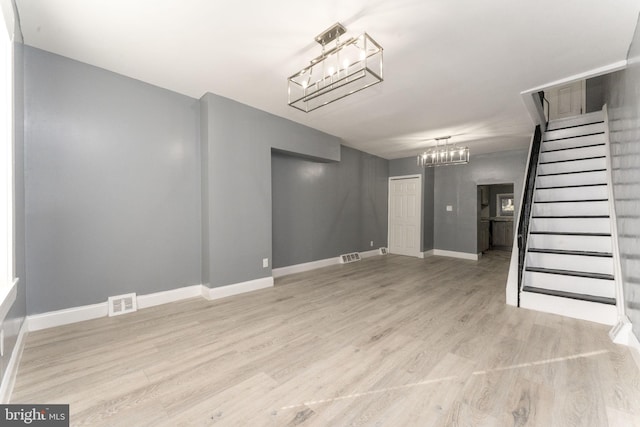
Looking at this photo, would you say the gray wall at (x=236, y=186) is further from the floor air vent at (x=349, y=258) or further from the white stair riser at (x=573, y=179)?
the white stair riser at (x=573, y=179)

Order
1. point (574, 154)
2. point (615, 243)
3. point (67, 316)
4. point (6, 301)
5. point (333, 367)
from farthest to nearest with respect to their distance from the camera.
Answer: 1. point (574, 154)
2. point (615, 243)
3. point (67, 316)
4. point (333, 367)
5. point (6, 301)

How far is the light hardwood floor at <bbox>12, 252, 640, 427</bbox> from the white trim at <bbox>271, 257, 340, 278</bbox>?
1.39 m

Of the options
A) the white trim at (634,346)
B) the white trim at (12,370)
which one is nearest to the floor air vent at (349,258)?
the white trim at (634,346)

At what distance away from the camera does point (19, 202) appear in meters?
2.22

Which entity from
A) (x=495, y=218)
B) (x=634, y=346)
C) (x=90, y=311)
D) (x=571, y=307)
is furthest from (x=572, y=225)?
(x=90, y=311)

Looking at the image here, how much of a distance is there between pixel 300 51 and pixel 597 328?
157 inches

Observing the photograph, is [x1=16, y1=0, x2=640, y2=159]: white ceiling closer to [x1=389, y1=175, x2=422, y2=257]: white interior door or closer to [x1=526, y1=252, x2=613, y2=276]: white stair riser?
[x1=526, y1=252, x2=613, y2=276]: white stair riser

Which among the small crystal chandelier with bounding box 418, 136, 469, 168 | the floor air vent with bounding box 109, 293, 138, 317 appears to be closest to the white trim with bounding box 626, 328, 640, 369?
the small crystal chandelier with bounding box 418, 136, 469, 168

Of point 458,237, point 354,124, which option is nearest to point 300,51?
point 354,124

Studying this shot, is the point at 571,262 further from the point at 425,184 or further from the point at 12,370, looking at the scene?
the point at 12,370

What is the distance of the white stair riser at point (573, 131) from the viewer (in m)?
4.34

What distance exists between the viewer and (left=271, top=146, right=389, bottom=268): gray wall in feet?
15.7

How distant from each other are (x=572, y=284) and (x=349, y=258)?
369 centimetres

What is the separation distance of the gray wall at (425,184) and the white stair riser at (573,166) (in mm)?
2582
